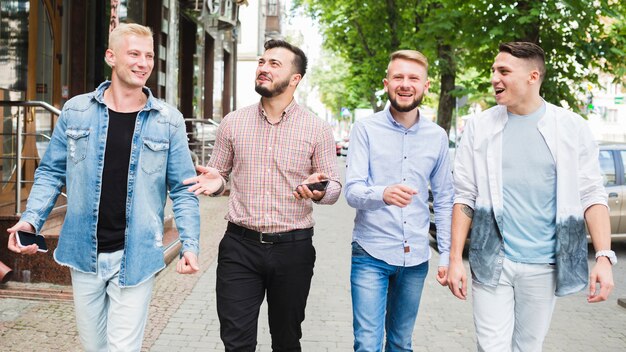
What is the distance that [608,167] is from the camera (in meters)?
10.4

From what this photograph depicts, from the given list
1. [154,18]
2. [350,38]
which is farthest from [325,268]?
[350,38]

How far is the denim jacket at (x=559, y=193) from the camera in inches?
131

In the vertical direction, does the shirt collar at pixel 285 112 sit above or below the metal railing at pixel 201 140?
above

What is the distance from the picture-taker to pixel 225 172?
3.91 m

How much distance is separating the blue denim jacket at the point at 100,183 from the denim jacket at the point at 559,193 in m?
1.38

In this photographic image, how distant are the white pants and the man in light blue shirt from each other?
36 centimetres

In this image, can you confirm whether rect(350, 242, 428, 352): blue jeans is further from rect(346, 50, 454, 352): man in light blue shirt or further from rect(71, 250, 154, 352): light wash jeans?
rect(71, 250, 154, 352): light wash jeans

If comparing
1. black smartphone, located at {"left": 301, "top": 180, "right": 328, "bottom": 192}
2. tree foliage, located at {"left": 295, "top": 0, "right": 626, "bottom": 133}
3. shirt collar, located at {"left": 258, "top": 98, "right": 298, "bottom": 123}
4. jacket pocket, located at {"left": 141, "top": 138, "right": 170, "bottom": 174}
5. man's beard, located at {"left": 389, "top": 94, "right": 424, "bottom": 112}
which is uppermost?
tree foliage, located at {"left": 295, "top": 0, "right": 626, "bottom": 133}

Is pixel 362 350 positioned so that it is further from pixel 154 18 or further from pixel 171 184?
pixel 154 18

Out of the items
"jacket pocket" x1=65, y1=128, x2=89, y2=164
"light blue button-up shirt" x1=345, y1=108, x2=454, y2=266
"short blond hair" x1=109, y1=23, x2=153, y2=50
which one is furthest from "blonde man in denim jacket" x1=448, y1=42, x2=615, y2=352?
"jacket pocket" x1=65, y1=128, x2=89, y2=164

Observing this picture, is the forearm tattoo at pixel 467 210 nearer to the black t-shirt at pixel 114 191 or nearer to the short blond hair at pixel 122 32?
the black t-shirt at pixel 114 191

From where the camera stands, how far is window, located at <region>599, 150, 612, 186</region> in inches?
407

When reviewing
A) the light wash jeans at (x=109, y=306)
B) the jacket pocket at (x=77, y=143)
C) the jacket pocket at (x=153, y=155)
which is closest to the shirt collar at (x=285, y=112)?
the jacket pocket at (x=153, y=155)

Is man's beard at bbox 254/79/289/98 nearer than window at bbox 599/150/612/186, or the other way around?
man's beard at bbox 254/79/289/98
